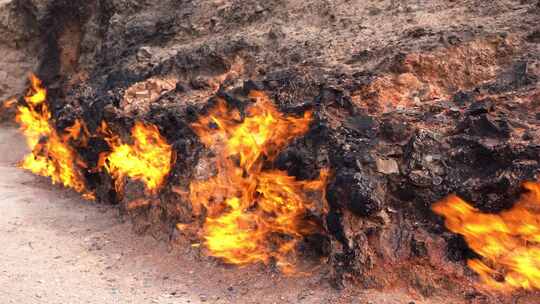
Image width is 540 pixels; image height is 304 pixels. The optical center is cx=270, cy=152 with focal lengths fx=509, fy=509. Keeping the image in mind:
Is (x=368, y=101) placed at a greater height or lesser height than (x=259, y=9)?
lesser

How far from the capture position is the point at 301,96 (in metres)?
6.15

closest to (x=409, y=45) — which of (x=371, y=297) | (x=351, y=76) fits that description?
(x=351, y=76)

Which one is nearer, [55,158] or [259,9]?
[259,9]

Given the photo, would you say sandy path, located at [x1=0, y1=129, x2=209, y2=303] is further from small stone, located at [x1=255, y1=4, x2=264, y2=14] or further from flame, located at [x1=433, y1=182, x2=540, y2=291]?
small stone, located at [x1=255, y1=4, x2=264, y2=14]

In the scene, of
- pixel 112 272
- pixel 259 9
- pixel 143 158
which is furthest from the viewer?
pixel 259 9

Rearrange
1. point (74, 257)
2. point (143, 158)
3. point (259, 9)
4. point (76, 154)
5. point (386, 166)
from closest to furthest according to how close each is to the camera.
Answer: point (386, 166), point (74, 257), point (143, 158), point (259, 9), point (76, 154)

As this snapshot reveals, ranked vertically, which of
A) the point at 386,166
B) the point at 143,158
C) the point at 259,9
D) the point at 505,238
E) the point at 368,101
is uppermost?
the point at 259,9

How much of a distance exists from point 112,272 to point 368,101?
3427mm

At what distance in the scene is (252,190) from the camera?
242 inches

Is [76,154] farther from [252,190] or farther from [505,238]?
[505,238]

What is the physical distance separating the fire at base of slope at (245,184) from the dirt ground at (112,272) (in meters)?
0.33

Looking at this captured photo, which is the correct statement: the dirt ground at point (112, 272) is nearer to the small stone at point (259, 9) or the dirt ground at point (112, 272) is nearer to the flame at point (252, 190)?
the flame at point (252, 190)

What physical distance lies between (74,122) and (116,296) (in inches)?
208

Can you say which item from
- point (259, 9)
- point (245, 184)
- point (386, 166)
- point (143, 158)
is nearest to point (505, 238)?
point (386, 166)
